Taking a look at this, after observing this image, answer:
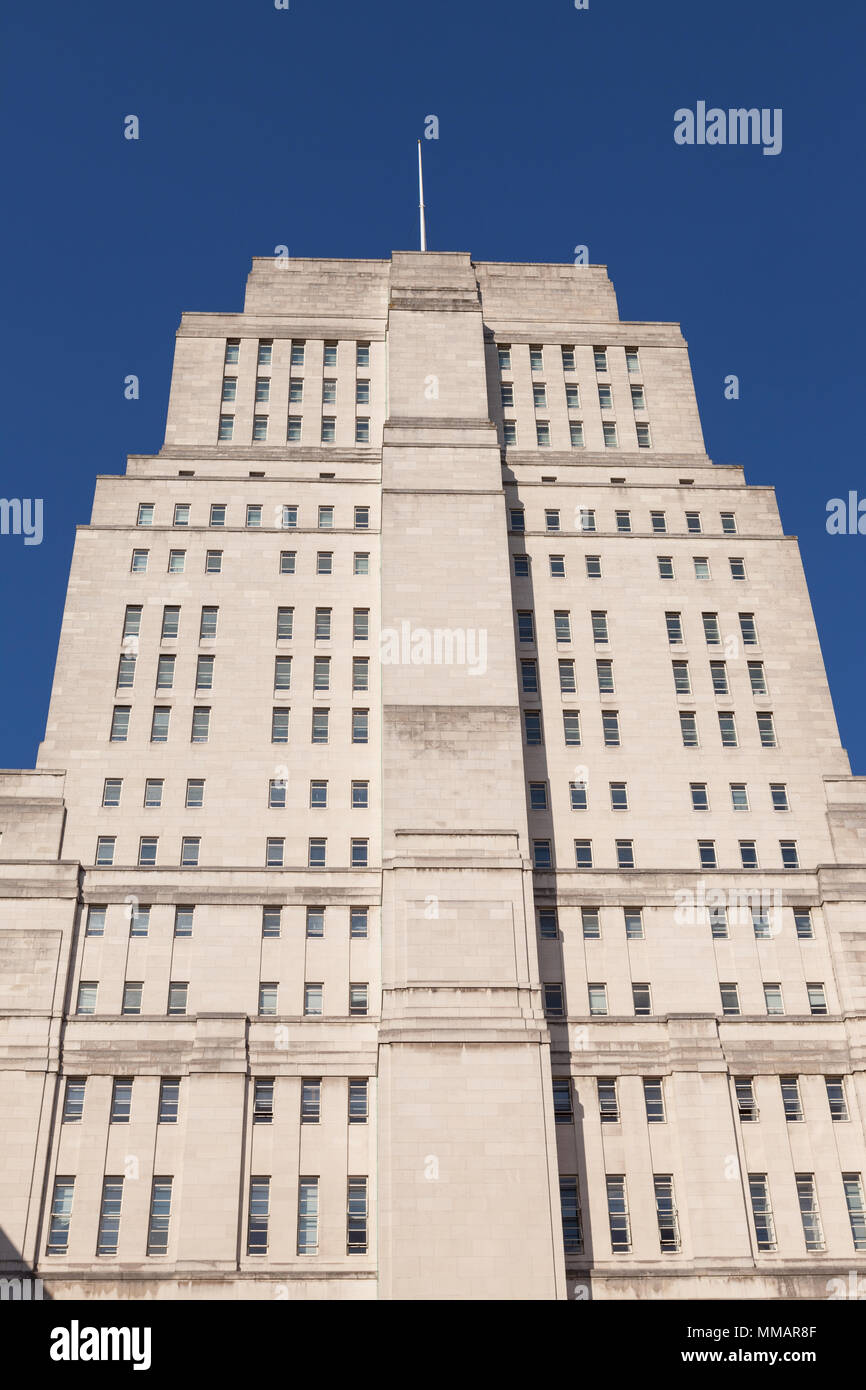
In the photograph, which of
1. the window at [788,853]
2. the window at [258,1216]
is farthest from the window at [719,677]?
the window at [258,1216]

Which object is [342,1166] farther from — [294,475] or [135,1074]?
[294,475]

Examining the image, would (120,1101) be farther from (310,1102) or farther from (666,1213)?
(666,1213)

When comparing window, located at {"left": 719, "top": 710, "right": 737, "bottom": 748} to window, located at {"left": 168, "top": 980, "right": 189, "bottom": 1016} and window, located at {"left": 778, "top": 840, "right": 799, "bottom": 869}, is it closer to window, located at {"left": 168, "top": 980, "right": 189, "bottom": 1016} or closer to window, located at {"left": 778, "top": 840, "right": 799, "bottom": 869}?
window, located at {"left": 778, "top": 840, "right": 799, "bottom": 869}

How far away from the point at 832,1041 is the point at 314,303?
58726 mm

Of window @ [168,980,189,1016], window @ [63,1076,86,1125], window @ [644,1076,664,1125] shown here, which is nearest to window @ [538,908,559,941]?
window @ [644,1076,664,1125]

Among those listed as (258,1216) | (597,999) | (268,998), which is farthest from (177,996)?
(597,999)

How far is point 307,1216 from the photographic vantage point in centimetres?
5472

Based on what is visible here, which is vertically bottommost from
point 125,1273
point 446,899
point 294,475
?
point 125,1273

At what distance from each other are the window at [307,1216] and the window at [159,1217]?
543 cm

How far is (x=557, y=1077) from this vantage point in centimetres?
5844

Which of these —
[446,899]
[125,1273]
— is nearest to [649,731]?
[446,899]

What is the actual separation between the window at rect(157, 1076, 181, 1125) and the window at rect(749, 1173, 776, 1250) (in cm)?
2506

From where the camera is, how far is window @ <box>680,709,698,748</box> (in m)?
68.8

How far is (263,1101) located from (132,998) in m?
7.79
